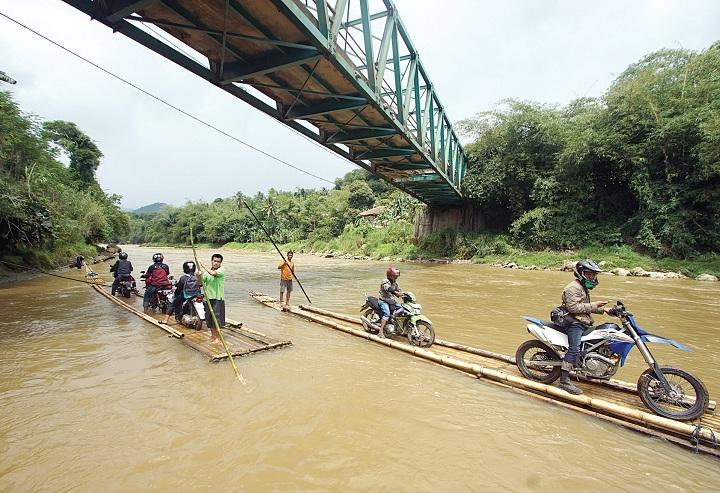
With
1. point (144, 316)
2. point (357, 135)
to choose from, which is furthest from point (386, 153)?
point (144, 316)

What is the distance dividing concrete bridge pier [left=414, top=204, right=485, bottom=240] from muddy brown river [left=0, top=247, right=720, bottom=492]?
70.0 feet

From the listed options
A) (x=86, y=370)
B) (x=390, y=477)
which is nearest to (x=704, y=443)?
(x=390, y=477)

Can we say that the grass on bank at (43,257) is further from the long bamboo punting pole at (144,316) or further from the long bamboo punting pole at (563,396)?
the long bamboo punting pole at (563,396)

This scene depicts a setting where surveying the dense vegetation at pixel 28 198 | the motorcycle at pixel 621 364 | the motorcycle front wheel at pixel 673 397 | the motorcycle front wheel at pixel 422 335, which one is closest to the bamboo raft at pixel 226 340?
the motorcycle front wheel at pixel 422 335

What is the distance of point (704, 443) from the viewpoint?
3.09 m

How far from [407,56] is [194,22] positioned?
7587 millimetres

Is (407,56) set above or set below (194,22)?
above

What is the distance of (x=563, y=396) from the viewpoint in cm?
389

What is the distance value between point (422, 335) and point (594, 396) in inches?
99.8

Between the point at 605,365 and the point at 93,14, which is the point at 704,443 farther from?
the point at 93,14

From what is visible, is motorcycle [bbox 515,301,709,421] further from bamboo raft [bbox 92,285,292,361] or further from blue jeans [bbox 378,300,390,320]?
bamboo raft [bbox 92,285,292,361]

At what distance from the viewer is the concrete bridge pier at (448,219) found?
2778cm

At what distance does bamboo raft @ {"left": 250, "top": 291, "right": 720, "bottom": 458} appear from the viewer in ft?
10.3

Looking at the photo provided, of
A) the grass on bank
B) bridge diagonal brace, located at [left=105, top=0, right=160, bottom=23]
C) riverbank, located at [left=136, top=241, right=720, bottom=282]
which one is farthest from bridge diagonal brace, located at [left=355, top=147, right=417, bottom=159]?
the grass on bank
